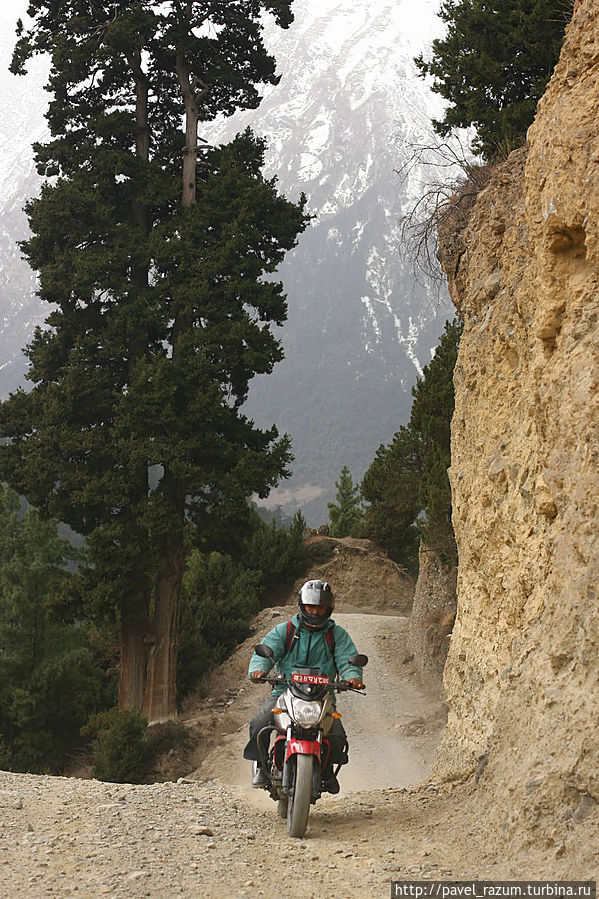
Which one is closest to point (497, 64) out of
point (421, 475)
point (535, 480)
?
point (535, 480)

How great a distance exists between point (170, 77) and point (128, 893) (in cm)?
1928

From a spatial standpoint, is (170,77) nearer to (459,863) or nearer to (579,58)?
(579,58)

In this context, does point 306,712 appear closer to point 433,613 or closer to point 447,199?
point 447,199

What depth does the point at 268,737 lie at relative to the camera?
641cm

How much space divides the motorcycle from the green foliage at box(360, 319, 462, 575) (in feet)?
37.3

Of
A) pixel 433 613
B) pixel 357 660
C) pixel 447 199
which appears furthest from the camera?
pixel 433 613

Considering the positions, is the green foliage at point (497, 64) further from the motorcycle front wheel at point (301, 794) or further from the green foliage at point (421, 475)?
the motorcycle front wheel at point (301, 794)

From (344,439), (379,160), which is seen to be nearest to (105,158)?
(344,439)

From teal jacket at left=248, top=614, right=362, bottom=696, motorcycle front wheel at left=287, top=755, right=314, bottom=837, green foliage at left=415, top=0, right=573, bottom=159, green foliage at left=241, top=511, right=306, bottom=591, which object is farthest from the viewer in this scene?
green foliage at left=241, top=511, right=306, bottom=591

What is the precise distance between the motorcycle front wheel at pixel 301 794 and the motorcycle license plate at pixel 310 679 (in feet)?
1.72

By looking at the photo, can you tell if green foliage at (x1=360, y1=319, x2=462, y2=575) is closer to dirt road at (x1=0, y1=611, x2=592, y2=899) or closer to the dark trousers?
dirt road at (x1=0, y1=611, x2=592, y2=899)

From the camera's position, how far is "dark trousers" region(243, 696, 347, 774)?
20.8 ft

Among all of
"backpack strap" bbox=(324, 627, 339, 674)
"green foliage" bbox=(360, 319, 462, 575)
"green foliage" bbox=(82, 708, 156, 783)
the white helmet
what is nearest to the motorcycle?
"backpack strap" bbox=(324, 627, 339, 674)

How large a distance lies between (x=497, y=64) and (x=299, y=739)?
959 centimetres
